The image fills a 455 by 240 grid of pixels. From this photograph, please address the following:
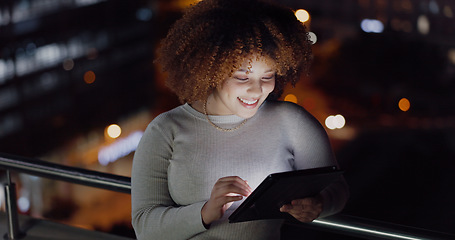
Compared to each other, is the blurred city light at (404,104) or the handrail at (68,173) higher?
the blurred city light at (404,104)

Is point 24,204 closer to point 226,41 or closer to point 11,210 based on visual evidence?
point 11,210

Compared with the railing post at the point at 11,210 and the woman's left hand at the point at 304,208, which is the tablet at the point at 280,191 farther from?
the railing post at the point at 11,210

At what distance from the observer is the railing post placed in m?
2.89

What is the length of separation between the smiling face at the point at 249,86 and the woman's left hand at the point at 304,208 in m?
0.29

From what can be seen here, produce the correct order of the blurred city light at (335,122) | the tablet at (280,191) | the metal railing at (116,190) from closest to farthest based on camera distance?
the tablet at (280,191) < the metal railing at (116,190) < the blurred city light at (335,122)

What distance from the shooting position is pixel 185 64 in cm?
161

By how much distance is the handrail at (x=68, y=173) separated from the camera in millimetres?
2260

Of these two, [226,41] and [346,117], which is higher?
[346,117]

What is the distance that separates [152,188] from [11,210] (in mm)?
1670

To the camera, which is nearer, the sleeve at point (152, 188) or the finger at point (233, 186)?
the finger at point (233, 186)

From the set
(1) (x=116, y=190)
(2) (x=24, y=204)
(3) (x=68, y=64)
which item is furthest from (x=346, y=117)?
(1) (x=116, y=190)

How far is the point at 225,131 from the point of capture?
1600 millimetres

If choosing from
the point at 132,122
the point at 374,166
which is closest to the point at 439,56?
the point at 374,166

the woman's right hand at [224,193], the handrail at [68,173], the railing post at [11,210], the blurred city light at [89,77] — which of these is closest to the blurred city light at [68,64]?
the blurred city light at [89,77]
